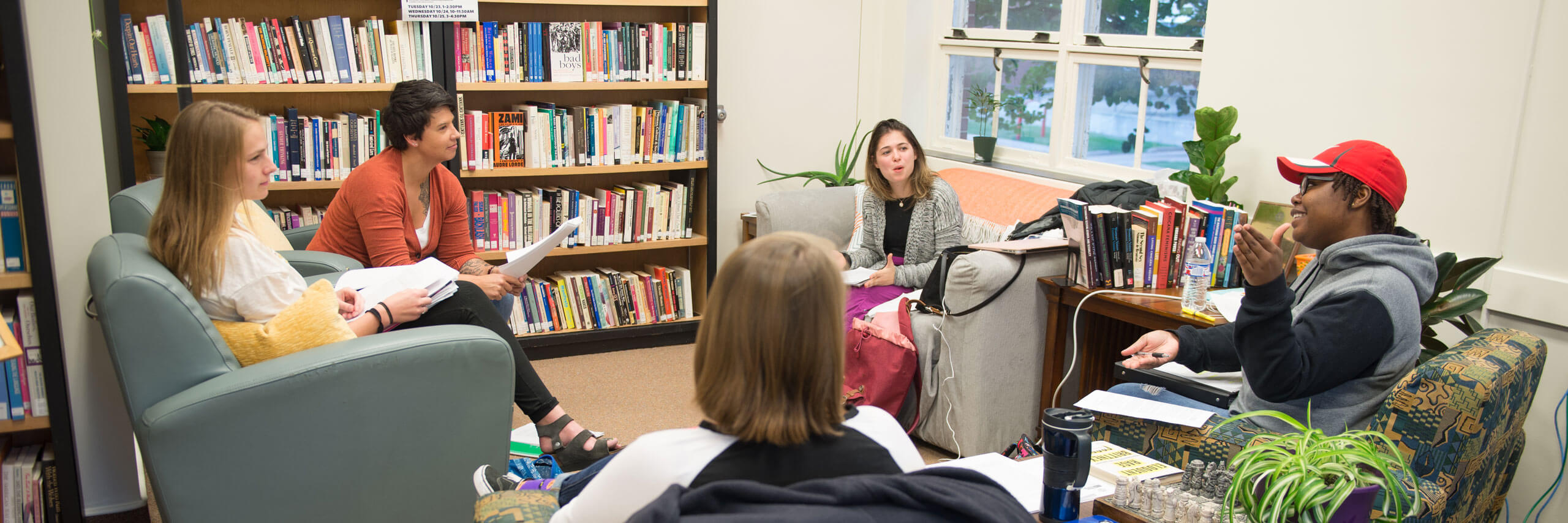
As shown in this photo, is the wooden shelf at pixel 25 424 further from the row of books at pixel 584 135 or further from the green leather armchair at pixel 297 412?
the row of books at pixel 584 135

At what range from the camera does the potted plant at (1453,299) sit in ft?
7.57

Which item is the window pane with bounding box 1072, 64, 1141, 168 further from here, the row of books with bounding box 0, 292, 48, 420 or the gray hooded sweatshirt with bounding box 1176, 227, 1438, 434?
the row of books with bounding box 0, 292, 48, 420

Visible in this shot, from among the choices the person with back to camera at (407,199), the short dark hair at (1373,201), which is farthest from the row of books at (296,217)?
the short dark hair at (1373,201)

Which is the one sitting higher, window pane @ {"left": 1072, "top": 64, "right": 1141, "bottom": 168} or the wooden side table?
window pane @ {"left": 1072, "top": 64, "right": 1141, "bottom": 168}

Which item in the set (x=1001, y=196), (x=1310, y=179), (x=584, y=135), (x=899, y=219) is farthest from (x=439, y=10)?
(x=1310, y=179)

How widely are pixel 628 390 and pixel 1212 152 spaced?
7.08 ft

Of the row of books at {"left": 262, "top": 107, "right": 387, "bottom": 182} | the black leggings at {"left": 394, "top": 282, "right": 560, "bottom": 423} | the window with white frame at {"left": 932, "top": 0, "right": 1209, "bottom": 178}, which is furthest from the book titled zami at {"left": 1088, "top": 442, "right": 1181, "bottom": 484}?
the row of books at {"left": 262, "top": 107, "right": 387, "bottom": 182}

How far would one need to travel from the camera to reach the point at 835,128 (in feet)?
15.2

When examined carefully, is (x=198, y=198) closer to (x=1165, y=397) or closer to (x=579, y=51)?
(x=579, y=51)

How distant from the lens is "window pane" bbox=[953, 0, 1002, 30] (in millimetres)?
4316

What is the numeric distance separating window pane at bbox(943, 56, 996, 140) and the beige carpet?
63.5 inches

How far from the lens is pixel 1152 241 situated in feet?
9.20

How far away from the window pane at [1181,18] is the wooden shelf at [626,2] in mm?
1722

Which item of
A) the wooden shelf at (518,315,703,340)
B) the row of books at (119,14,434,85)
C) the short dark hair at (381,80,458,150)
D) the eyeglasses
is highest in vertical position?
the row of books at (119,14,434,85)
